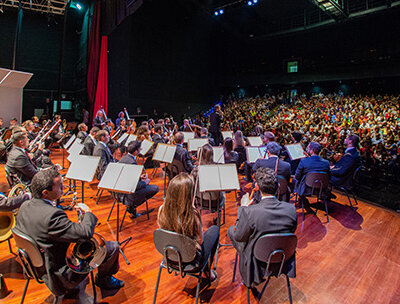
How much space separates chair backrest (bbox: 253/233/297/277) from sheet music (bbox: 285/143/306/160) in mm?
3249

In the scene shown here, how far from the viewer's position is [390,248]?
146 inches

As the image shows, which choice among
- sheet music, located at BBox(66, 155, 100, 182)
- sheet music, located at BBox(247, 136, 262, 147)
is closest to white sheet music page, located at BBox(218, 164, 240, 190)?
sheet music, located at BBox(66, 155, 100, 182)

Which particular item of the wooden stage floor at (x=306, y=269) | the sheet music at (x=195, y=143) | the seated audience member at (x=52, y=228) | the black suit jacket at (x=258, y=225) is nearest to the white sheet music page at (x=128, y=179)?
the wooden stage floor at (x=306, y=269)

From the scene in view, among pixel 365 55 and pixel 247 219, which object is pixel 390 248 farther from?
pixel 365 55

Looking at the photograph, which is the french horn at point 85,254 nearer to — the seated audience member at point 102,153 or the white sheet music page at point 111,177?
the white sheet music page at point 111,177

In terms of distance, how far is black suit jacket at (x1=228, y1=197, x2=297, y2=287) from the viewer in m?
2.14

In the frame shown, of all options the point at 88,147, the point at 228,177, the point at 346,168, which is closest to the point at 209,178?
the point at 228,177

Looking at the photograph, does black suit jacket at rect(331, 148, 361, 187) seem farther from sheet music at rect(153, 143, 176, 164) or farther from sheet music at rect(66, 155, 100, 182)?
sheet music at rect(66, 155, 100, 182)

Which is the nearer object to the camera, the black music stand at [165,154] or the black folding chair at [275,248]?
the black folding chair at [275,248]

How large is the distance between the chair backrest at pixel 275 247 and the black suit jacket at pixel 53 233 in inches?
57.1

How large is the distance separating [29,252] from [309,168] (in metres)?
4.14

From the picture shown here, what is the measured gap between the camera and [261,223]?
2.14 m

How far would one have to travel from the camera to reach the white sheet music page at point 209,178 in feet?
10.8

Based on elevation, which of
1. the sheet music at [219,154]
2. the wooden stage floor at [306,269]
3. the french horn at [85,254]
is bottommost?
the wooden stage floor at [306,269]
